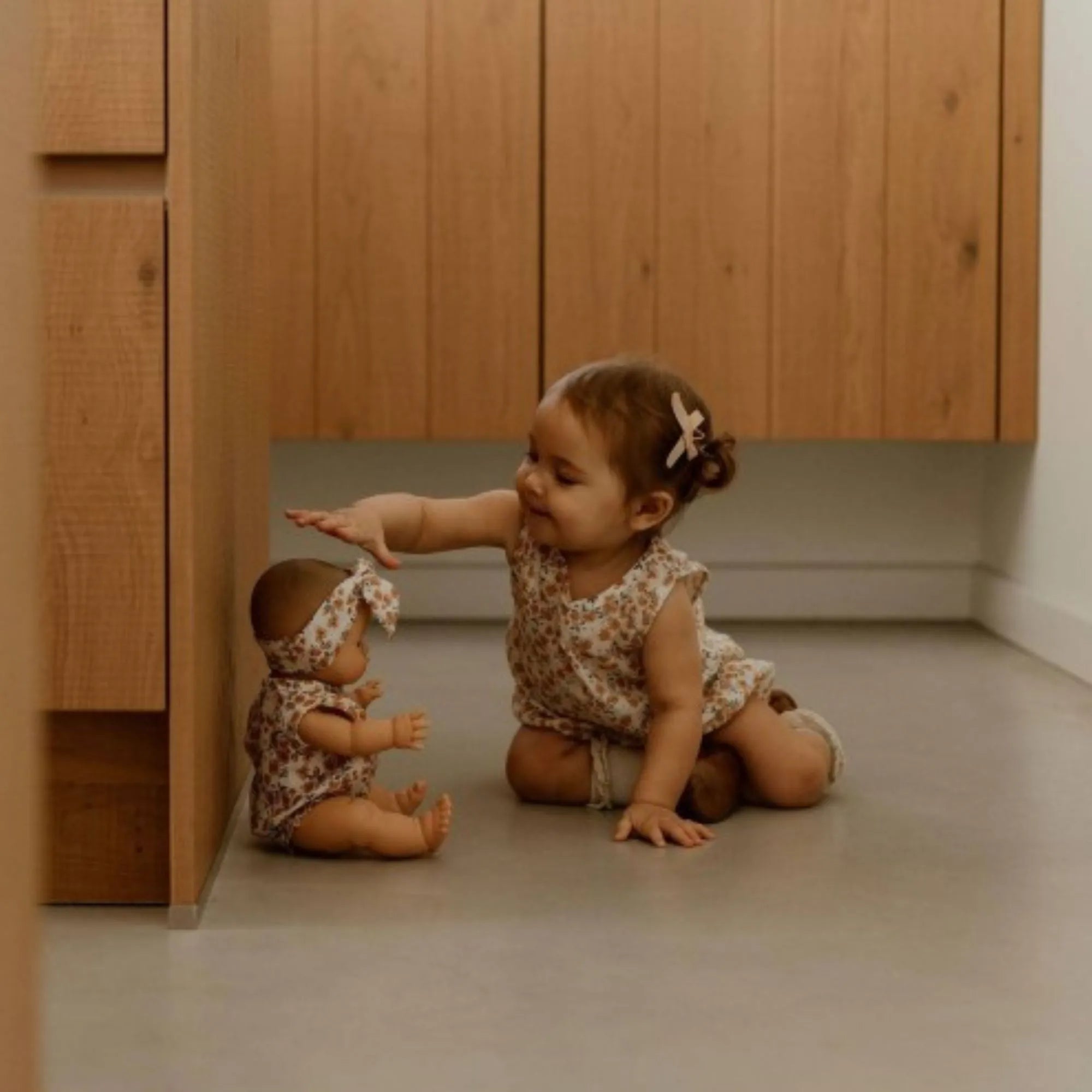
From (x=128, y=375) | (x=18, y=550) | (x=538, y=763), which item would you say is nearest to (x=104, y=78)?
(x=128, y=375)

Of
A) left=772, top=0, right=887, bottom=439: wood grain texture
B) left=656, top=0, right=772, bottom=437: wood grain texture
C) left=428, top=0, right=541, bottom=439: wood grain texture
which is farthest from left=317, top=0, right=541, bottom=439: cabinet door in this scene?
left=772, top=0, right=887, bottom=439: wood grain texture

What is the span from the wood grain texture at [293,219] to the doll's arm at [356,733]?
50.6 inches

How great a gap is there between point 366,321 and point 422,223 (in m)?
0.14

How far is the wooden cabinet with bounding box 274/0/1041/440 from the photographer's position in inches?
107

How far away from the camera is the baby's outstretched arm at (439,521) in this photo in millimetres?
1711

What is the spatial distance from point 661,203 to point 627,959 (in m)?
1.61

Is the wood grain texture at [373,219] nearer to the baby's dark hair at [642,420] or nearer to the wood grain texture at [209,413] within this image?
the wood grain texture at [209,413]

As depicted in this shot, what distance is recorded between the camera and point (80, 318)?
1.32 meters

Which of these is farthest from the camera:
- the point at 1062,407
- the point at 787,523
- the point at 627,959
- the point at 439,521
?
the point at 787,523

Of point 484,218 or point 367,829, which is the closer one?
point 367,829

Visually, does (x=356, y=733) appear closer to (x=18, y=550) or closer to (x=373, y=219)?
(x=18, y=550)

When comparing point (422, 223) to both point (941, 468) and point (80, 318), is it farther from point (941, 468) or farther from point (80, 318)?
point (80, 318)

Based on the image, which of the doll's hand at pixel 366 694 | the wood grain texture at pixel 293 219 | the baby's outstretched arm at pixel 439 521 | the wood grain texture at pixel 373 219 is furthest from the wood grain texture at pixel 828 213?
the doll's hand at pixel 366 694

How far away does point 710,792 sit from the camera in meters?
1.72
